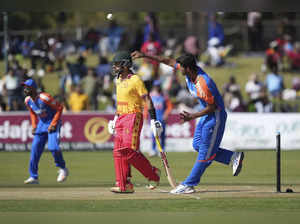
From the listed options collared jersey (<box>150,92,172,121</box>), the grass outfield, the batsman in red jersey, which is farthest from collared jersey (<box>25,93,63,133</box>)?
collared jersey (<box>150,92,172,121</box>)

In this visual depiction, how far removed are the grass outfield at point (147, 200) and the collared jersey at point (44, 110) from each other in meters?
1.13

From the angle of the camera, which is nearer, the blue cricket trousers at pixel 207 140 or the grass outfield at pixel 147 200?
the grass outfield at pixel 147 200

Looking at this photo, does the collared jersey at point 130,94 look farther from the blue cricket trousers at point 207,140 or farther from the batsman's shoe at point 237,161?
the batsman's shoe at point 237,161

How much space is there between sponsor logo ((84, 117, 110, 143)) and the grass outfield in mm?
4878

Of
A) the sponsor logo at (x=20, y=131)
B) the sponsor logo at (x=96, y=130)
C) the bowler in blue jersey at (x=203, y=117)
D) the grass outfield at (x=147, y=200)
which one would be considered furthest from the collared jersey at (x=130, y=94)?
the sponsor logo at (x=20, y=131)

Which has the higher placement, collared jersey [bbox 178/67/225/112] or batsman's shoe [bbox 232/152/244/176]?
collared jersey [bbox 178/67/225/112]

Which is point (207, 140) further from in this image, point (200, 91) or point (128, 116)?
point (128, 116)

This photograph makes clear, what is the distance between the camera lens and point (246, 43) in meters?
29.7

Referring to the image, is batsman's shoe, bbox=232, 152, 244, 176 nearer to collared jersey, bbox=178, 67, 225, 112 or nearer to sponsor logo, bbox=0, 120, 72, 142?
collared jersey, bbox=178, 67, 225, 112

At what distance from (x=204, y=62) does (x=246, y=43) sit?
10.2 ft

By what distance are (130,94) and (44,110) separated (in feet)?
9.82

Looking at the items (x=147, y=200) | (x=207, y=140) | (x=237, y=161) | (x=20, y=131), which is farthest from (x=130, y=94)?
(x=20, y=131)

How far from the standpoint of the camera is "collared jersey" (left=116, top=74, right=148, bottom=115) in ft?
35.5

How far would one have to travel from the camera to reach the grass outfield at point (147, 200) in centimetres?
912
